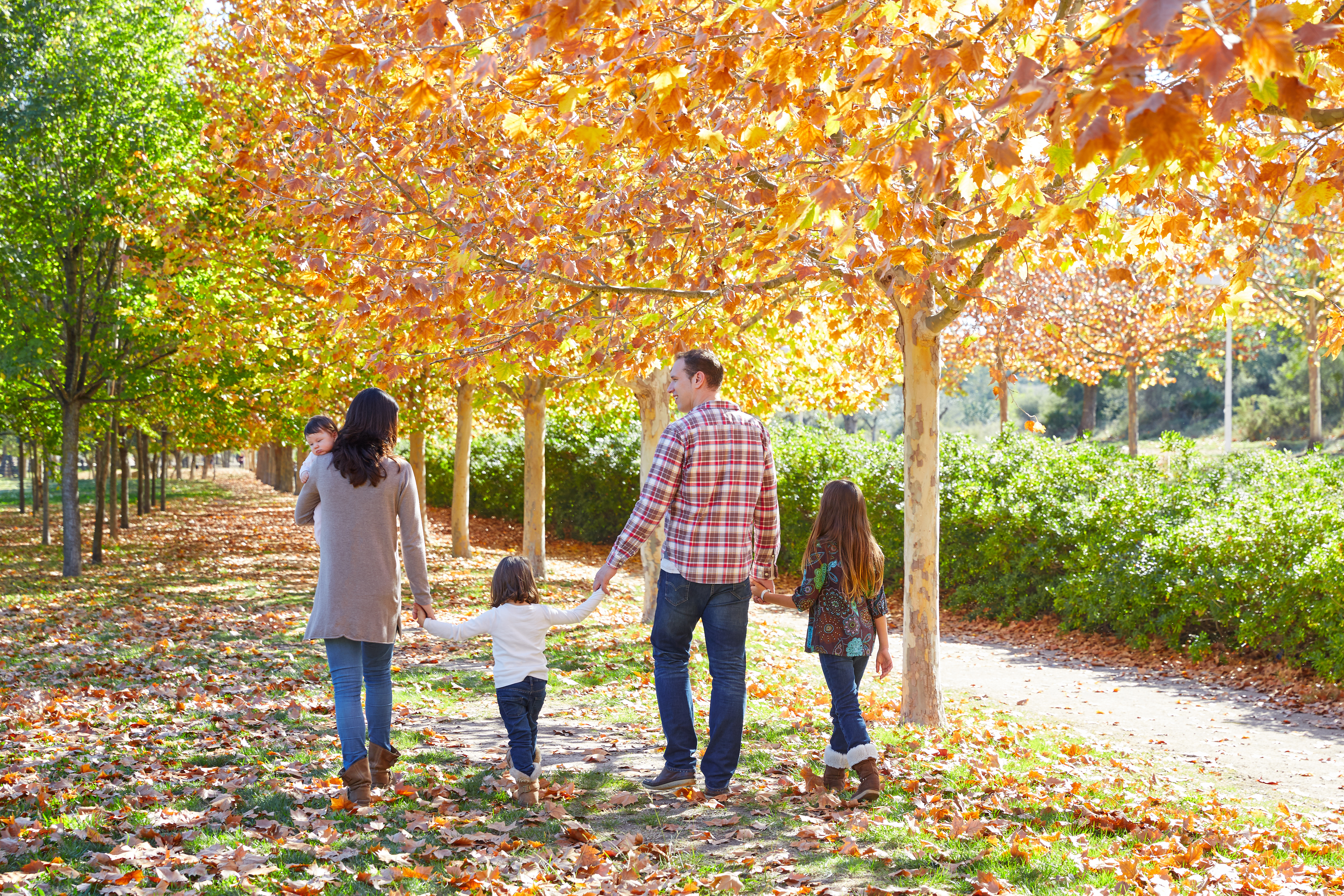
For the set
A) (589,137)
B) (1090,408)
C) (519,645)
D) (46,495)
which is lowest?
(519,645)

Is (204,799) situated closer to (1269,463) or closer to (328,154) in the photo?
(328,154)

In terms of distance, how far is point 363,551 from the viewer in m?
4.48

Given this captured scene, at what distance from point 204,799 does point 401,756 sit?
112 centimetres

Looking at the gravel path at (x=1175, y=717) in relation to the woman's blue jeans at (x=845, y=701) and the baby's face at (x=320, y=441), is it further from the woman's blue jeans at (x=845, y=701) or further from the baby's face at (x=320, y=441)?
the baby's face at (x=320, y=441)

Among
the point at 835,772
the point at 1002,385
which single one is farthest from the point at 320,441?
the point at 1002,385

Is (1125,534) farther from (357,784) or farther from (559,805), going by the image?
(357,784)

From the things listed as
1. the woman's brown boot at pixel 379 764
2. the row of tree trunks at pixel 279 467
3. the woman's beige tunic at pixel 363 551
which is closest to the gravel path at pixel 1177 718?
the woman's brown boot at pixel 379 764

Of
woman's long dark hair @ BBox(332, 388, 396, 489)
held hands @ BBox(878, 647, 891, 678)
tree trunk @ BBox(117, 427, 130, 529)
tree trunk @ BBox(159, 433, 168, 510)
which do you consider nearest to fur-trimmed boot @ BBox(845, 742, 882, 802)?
held hands @ BBox(878, 647, 891, 678)

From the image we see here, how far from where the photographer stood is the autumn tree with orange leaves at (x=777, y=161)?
3.22 meters

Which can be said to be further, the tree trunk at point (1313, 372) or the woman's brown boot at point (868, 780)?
the tree trunk at point (1313, 372)

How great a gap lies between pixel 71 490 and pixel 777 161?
12478mm

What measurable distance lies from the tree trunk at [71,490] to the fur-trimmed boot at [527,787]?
1249 centimetres

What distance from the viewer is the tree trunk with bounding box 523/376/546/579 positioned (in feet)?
48.4

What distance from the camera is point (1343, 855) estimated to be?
440cm
